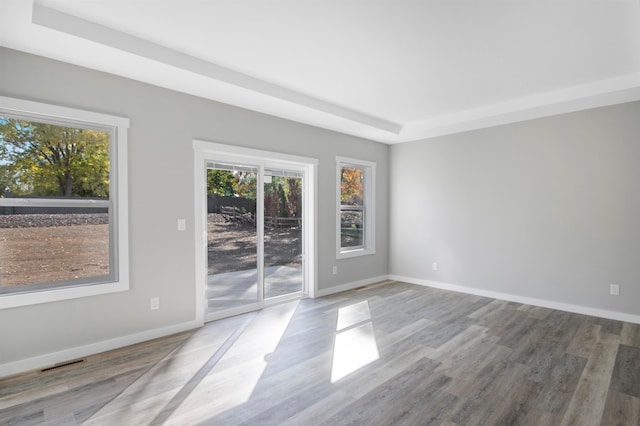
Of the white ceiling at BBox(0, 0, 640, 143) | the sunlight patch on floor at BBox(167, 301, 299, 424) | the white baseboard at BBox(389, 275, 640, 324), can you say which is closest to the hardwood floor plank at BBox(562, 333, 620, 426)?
the white baseboard at BBox(389, 275, 640, 324)

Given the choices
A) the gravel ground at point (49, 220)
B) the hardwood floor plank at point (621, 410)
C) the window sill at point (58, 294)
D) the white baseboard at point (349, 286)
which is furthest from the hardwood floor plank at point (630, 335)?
the gravel ground at point (49, 220)

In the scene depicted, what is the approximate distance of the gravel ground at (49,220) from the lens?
278 cm

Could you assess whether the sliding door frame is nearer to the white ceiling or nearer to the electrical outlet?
the electrical outlet

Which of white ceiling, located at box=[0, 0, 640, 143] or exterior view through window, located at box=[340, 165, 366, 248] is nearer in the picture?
white ceiling, located at box=[0, 0, 640, 143]

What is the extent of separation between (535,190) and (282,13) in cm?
420

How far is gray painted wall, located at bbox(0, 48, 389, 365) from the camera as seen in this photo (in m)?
2.81

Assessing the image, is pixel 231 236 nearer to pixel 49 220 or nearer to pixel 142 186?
pixel 142 186

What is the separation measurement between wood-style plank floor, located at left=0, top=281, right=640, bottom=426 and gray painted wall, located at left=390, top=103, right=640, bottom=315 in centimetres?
75

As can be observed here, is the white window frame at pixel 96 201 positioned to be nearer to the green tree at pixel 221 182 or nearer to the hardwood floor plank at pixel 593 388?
the green tree at pixel 221 182

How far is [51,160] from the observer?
9.73 feet

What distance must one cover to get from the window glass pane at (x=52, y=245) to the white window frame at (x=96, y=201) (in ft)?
0.20

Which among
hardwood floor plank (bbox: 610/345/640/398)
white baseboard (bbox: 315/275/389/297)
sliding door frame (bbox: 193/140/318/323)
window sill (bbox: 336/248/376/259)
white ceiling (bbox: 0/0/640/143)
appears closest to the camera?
white ceiling (bbox: 0/0/640/143)

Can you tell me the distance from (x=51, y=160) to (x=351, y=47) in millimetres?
2900

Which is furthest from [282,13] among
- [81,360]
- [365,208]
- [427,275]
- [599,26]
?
[427,275]
